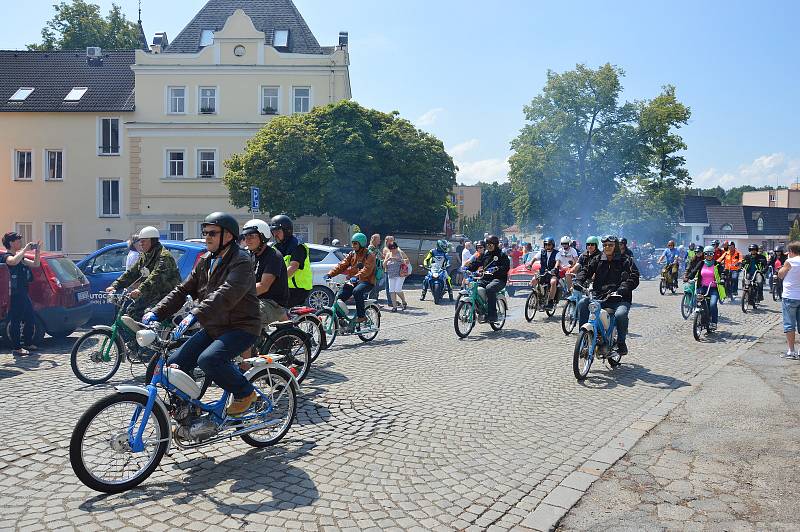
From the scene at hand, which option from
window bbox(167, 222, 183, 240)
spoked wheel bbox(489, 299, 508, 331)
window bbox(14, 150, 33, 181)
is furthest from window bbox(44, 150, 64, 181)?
spoked wheel bbox(489, 299, 508, 331)

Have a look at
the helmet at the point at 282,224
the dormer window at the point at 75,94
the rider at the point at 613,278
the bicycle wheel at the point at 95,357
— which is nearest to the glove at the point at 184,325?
the bicycle wheel at the point at 95,357

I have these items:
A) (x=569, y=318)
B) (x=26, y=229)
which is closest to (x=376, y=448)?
(x=569, y=318)

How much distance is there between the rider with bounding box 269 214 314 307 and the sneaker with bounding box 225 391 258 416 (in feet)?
11.6

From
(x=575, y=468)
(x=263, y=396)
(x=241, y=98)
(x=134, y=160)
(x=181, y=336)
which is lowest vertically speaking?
(x=575, y=468)

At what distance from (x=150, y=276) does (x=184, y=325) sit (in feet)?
10.8

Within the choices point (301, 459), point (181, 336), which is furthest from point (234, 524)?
point (181, 336)

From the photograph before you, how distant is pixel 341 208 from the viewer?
32875mm

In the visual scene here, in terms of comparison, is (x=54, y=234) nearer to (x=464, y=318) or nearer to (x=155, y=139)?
(x=155, y=139)

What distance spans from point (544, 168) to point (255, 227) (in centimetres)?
4568

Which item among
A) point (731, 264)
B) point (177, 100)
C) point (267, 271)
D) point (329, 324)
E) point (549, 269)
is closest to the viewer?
point (267, 271)

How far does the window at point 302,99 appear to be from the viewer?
38344mm

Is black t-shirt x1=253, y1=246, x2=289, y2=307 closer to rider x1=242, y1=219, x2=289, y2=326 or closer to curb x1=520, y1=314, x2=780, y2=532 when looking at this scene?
rider x1=242, y1=219, x2=289, y2=326

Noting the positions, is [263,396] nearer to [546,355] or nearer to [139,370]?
[139,370]

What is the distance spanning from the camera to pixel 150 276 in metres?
8.29
